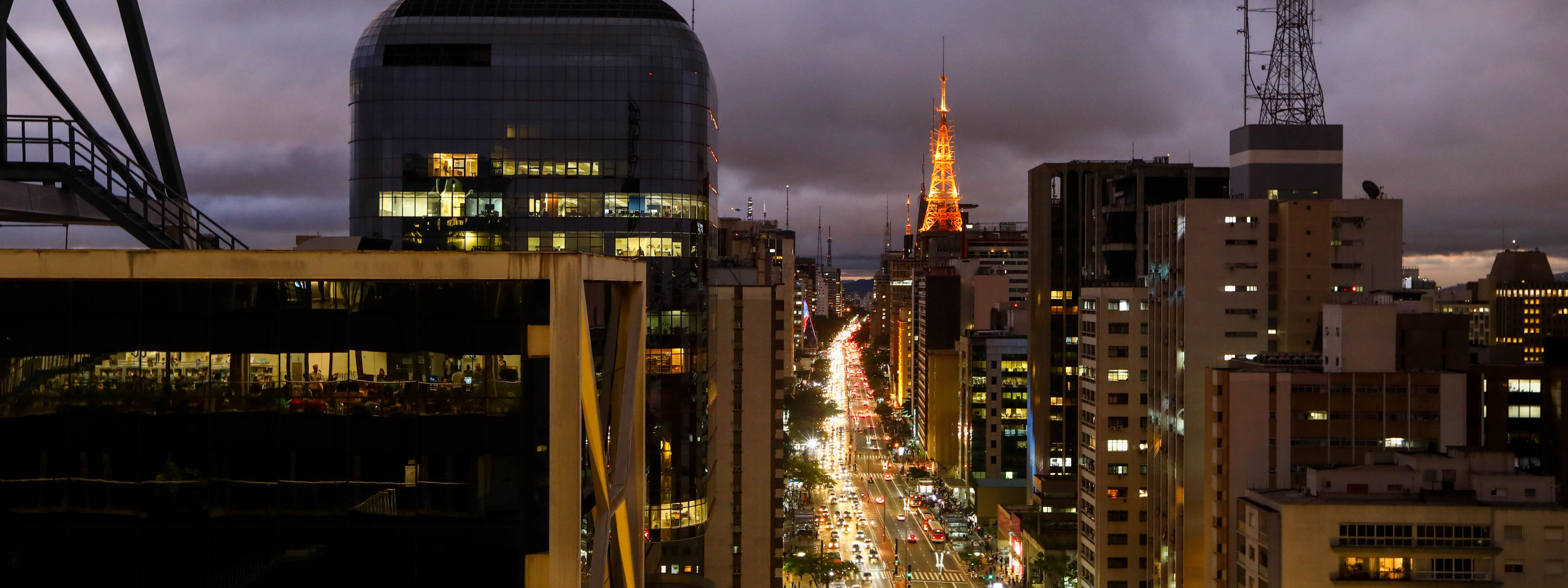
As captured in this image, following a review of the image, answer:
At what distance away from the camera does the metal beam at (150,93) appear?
77.4 feet

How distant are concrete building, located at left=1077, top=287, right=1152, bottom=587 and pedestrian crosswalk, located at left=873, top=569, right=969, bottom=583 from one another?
19805 millimetres

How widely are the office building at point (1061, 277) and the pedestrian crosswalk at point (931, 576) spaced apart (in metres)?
14.0

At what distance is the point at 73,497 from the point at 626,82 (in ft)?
169

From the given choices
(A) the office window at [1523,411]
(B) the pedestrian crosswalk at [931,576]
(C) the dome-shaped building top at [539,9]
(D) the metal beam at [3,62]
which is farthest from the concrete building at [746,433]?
(D) the metal beam at [3,62]

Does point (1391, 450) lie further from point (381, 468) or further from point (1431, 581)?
point (381, 468)

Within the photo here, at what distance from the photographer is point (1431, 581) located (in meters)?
52.7

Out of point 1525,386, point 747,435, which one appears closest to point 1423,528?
point 1525,386

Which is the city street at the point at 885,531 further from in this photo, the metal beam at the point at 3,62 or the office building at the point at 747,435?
the metal beam at the point at 3,62

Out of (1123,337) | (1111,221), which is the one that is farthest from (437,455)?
(1111,221)

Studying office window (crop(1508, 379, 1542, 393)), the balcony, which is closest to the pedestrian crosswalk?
office window (crop(1508, 379, 1542, 393))

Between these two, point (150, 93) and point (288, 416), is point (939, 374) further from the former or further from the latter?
point (288, 416)

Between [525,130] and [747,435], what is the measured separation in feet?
75.5

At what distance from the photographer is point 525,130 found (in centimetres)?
6456

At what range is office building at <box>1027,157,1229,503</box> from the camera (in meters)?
118
